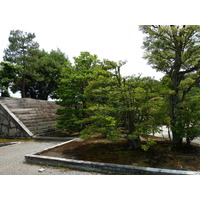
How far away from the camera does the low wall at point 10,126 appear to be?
9031 mm

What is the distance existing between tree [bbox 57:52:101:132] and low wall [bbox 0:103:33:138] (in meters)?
2.35

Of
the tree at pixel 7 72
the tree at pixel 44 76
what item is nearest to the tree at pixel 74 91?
the tree at pixel 7 72

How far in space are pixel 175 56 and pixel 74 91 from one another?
5.60 meters

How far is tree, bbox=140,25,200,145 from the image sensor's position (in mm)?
5137

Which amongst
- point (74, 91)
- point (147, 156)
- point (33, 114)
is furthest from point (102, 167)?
point (33, 114)

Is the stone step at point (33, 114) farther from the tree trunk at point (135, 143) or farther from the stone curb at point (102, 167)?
the tree trunk at point (135, 143)

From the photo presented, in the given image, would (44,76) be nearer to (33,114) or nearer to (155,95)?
(33,114)

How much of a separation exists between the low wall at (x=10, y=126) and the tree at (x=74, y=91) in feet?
7.69

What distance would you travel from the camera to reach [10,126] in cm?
925

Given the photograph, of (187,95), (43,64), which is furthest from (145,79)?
(43,64)

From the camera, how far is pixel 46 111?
12.0 m

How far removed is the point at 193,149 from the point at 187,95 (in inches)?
85.4

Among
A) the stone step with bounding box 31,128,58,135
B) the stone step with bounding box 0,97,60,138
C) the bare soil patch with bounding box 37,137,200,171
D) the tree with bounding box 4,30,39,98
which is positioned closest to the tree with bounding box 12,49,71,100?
the tree with bounding box 4,30,39,98

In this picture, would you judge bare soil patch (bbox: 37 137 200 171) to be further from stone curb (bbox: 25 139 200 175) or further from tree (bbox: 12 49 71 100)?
tree (bbox: 12 49 71 100)
